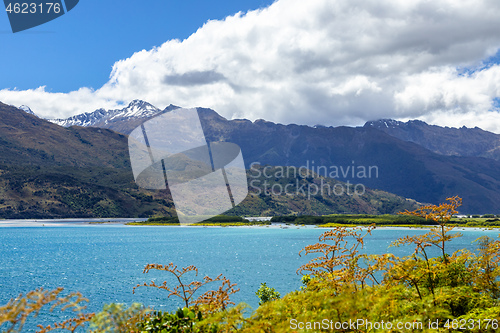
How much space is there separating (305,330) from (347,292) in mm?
1121

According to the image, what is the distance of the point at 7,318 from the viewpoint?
6398 millimetres

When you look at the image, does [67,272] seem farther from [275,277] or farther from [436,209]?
[436,209]

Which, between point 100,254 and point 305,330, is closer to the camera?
→ point 305,330

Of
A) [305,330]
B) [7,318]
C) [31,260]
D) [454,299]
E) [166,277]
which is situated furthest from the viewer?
[31,260]

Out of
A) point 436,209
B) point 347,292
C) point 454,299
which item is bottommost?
point 454,299

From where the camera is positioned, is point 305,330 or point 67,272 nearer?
point 305,330

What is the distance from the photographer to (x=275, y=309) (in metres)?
8.63

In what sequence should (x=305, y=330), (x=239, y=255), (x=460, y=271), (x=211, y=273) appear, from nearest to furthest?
1. (x=305, y=330)
2. (x=460, y=271)
3. (x=211, y=273)
4. (x=239, y=255)

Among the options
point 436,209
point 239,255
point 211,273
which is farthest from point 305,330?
point 239,255

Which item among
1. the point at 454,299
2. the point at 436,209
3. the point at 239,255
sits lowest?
the point at 239,255

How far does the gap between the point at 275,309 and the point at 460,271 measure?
24.9 feet

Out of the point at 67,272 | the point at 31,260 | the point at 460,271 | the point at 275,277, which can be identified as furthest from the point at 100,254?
the point at 460,271

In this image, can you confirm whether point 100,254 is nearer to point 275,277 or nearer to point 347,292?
point 275,277

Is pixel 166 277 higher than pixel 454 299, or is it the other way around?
pixel 454 299
